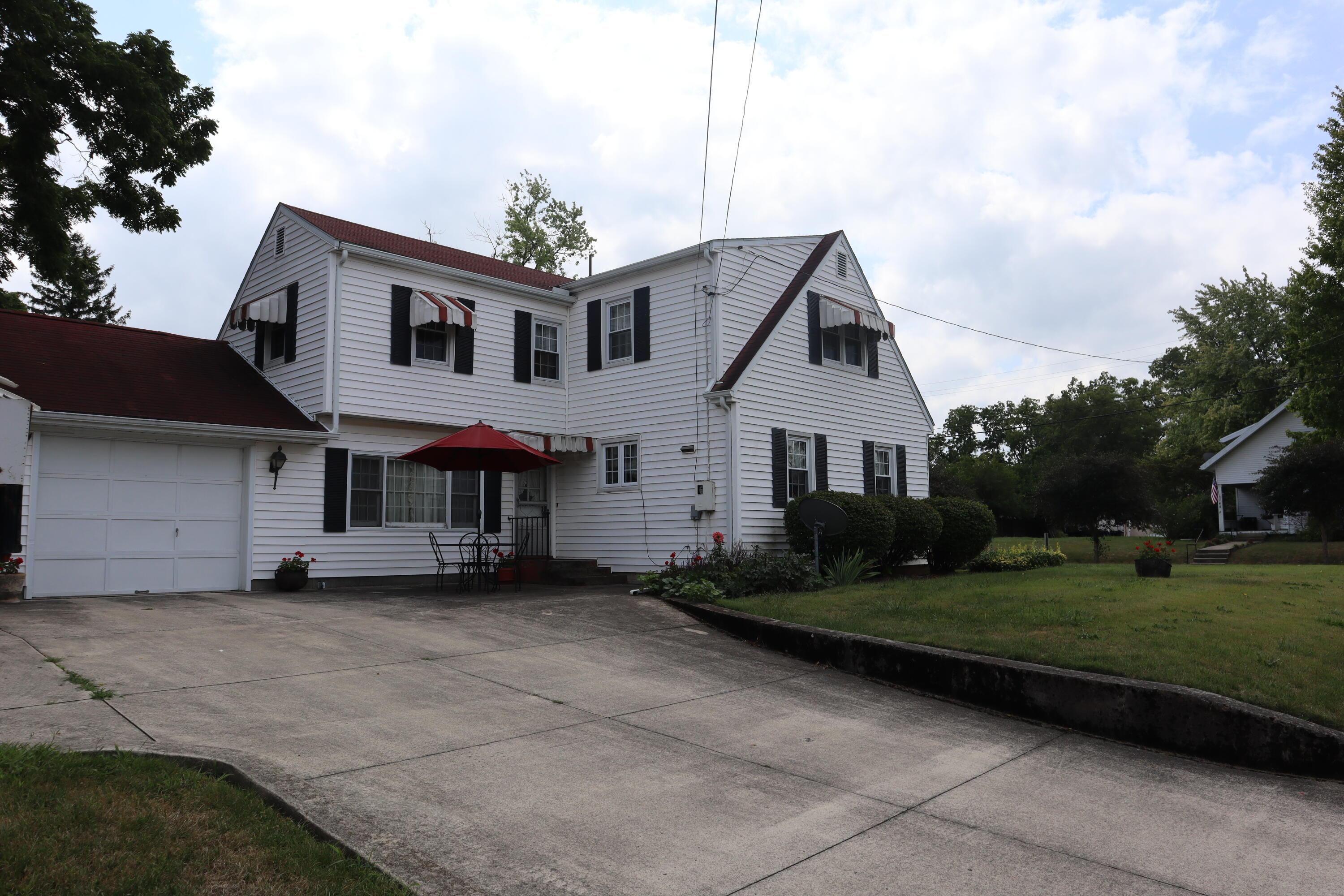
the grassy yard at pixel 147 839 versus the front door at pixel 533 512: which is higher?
the front door at pixel 533 512

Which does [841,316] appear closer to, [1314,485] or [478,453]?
[478,453]

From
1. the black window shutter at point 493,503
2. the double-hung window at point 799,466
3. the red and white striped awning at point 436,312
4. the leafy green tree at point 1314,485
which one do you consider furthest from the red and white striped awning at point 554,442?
the leafy green tree at point 1314,485

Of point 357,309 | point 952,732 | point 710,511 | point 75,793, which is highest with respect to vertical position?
point 357,309

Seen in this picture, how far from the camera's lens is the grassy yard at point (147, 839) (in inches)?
134

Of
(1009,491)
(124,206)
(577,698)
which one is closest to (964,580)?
(577,698)

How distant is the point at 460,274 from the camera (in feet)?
54.3

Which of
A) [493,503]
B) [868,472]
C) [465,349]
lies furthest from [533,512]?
[868,472]

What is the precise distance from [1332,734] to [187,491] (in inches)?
572

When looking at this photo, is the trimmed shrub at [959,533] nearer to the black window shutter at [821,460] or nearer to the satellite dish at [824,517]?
the black window shutter at [821,460]

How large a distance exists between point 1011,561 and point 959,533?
7.05 ft

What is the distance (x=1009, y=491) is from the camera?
46.6 meters

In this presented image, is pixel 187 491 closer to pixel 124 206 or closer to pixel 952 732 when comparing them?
pixel 124 206

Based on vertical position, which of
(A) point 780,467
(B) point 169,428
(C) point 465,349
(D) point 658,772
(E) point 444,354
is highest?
(C) point 465,349

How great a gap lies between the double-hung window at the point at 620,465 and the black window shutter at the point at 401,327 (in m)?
4.09
